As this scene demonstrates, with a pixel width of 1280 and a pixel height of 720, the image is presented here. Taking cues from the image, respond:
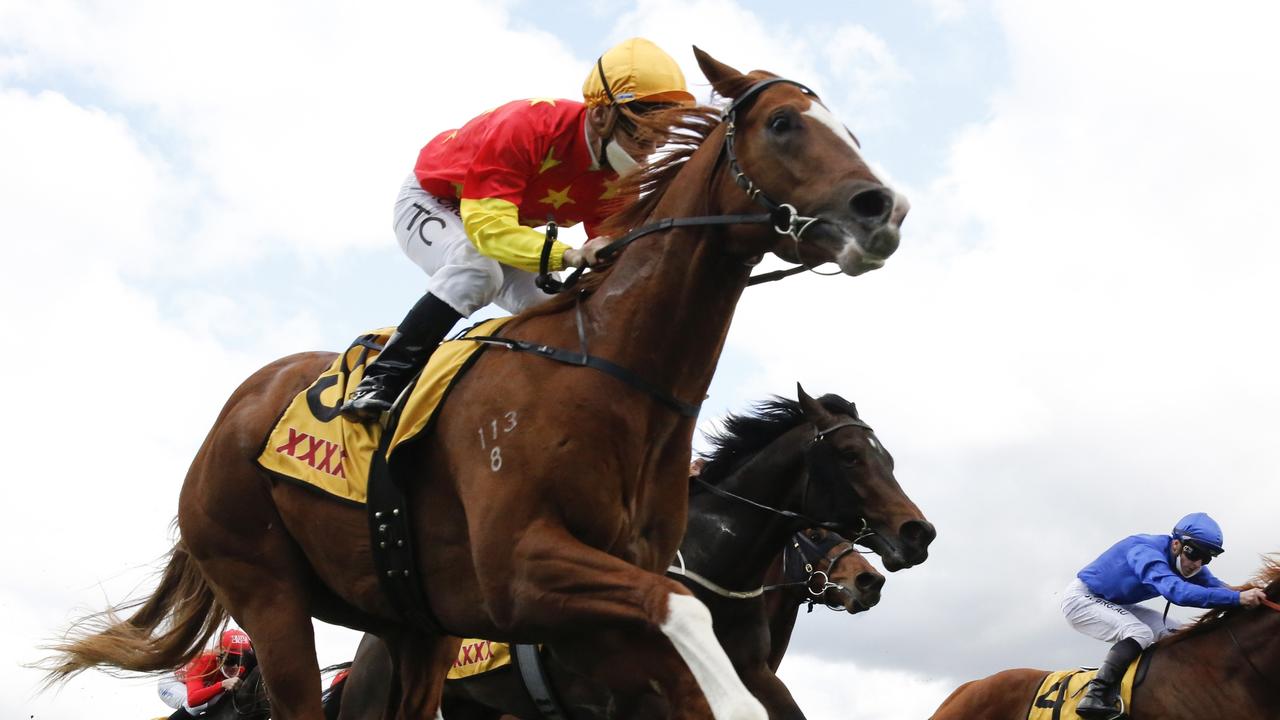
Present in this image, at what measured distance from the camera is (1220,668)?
9.32 m

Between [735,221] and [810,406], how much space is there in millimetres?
4724

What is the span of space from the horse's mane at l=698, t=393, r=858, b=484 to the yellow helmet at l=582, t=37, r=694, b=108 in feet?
13.0

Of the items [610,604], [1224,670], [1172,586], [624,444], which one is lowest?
[610,604]

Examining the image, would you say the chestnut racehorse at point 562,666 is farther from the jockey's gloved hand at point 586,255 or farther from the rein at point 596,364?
the jockey's gloved hand at point 586,255

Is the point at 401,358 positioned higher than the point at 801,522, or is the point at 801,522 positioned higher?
the point at 801,522

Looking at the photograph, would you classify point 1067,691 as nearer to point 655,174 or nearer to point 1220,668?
point 1220,668

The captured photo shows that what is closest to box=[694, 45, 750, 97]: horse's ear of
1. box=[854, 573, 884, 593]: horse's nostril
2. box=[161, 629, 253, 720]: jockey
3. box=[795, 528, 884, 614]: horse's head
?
box=[795, 528, 884, 614]: horse's head

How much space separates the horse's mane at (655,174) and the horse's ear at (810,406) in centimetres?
429

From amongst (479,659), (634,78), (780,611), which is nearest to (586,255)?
(634,78)

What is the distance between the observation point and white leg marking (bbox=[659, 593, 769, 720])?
384 cm

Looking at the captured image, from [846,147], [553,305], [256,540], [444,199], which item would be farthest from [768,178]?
[256,540]

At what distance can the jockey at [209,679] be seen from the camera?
378 inches

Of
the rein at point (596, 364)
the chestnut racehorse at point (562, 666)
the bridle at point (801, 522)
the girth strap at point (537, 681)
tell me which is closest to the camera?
the rein at point (596, 364)

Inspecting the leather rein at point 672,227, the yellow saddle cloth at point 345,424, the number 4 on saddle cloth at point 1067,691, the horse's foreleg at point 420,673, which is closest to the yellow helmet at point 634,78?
the leather rein at point 672,227
